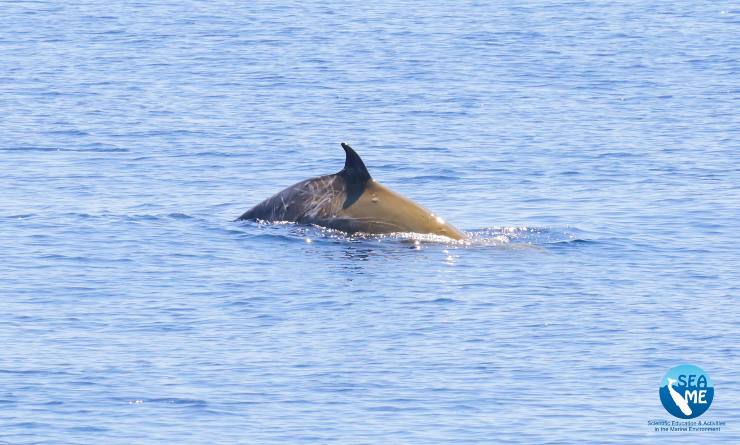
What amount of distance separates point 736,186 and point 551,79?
18.9 metres

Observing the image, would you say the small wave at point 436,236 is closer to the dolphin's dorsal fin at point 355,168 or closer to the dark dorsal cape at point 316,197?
the dark dorsal cape at point 316,197

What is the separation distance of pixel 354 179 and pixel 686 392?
962 centimetres

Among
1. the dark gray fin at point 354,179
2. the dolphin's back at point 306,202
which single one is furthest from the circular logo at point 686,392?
the dolphin's back at point 306,202

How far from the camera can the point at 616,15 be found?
242 feet

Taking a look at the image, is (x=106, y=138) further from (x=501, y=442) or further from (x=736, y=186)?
(x=501, y=442)

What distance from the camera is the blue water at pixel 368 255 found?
2017 cm

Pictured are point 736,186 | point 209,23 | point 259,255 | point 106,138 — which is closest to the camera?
point 259,255

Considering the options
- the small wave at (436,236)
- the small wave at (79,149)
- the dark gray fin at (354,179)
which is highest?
the dark gray fin at (354,179)

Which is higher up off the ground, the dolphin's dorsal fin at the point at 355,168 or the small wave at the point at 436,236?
the dolphin's dorsal fin at the point at 355,168

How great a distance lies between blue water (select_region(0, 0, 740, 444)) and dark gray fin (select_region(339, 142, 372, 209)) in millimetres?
737

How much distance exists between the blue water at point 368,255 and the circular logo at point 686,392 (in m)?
0.16

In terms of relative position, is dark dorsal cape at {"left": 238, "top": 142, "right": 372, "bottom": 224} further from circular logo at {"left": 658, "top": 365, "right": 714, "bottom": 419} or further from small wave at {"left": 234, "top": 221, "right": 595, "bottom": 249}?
circular logo at {"left": 658, "top": 365, "right": 714, "bottom": 419}

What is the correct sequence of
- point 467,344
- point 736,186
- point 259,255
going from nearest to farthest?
1. point 467,344
2. point 259,255
3. point 736,186

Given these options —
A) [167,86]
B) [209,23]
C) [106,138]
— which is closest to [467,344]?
[106,138]
